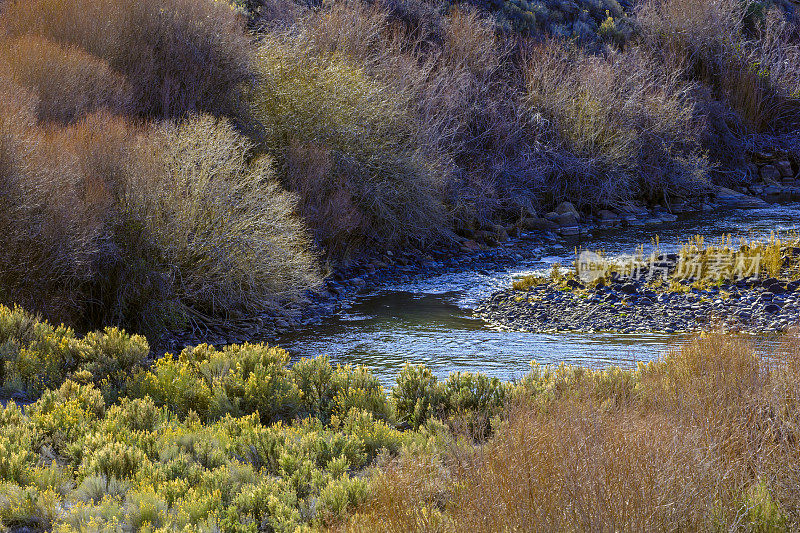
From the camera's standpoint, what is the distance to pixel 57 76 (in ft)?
41.6

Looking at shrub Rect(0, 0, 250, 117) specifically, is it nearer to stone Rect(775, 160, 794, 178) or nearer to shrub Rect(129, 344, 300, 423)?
shrub Rect(129, 344, 300, 423)

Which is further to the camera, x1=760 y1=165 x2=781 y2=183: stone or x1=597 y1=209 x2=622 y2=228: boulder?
x1=760 y1=165 x2=781 y2=183: stone

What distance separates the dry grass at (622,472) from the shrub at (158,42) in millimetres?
12873

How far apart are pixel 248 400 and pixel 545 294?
8.61m

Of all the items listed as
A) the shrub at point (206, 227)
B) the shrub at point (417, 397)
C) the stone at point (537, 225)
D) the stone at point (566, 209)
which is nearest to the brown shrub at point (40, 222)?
the shrub at point (206, 227)

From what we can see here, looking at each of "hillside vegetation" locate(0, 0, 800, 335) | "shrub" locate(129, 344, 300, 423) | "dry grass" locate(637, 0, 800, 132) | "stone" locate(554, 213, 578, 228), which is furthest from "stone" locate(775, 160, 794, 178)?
"shrub" locate(129, 344, 300, 423)

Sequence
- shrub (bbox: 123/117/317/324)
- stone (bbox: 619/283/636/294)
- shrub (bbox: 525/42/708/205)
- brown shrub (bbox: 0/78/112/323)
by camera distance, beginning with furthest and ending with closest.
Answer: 1. shrub (bbox: 525/42/708/205)
2. stone (bbox: 619/283/636/294)
3. shrub (bbox: 123/117/317/324)
4. brown shrub (bbox: 0/78/112/323)

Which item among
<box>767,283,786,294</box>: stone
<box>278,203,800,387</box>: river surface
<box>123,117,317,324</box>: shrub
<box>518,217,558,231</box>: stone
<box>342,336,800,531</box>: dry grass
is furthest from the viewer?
<box>518,217,558,231</box>: stone

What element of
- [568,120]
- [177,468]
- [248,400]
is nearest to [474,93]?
[568,120]

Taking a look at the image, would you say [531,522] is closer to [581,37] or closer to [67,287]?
[67,287]

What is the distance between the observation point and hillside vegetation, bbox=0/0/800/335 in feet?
36.4

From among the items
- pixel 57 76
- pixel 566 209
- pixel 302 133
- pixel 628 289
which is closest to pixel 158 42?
pixel 302 133

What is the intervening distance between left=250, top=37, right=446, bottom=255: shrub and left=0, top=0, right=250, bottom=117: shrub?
3.23 ft

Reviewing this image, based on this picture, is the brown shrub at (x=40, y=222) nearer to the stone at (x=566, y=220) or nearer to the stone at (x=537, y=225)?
the stone at (x=537, y=225)
